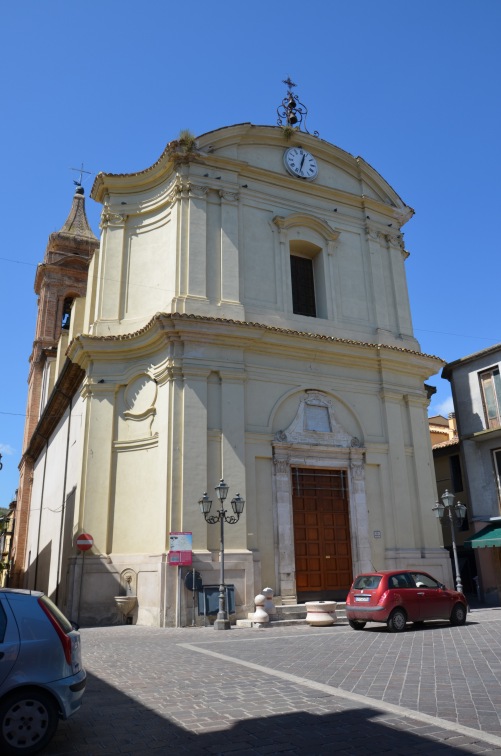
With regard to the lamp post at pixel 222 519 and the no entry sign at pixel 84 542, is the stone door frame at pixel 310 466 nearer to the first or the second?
the lamp post at pixel 222 519

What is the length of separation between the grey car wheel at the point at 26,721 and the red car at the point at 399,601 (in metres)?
9.16

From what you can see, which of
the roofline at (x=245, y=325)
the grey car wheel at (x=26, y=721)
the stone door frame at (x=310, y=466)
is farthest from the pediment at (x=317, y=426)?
the grey car wheel at (x=26, y=721)

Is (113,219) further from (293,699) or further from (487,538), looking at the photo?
(293,699)

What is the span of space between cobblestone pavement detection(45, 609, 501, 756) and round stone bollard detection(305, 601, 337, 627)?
3.46m

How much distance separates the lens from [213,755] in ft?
16.1

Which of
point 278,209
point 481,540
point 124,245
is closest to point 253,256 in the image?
point 278,209

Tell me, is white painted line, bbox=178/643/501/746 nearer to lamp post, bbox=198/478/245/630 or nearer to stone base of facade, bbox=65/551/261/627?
lamp post, bbox=198/478/245/630

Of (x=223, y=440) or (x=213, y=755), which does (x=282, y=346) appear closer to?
(x=223, y=440)

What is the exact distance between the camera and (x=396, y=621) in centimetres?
1300

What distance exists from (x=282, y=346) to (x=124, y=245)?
260 inches

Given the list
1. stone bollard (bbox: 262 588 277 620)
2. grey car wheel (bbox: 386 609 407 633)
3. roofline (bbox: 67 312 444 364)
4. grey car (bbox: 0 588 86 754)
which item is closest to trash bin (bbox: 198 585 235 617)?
stone bollard (bbox: 262 588 277 620)

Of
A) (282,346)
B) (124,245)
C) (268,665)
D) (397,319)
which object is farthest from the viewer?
(397,319)

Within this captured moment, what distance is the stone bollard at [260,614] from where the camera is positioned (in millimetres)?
15094

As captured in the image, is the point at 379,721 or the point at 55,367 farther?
the point at 55,367
